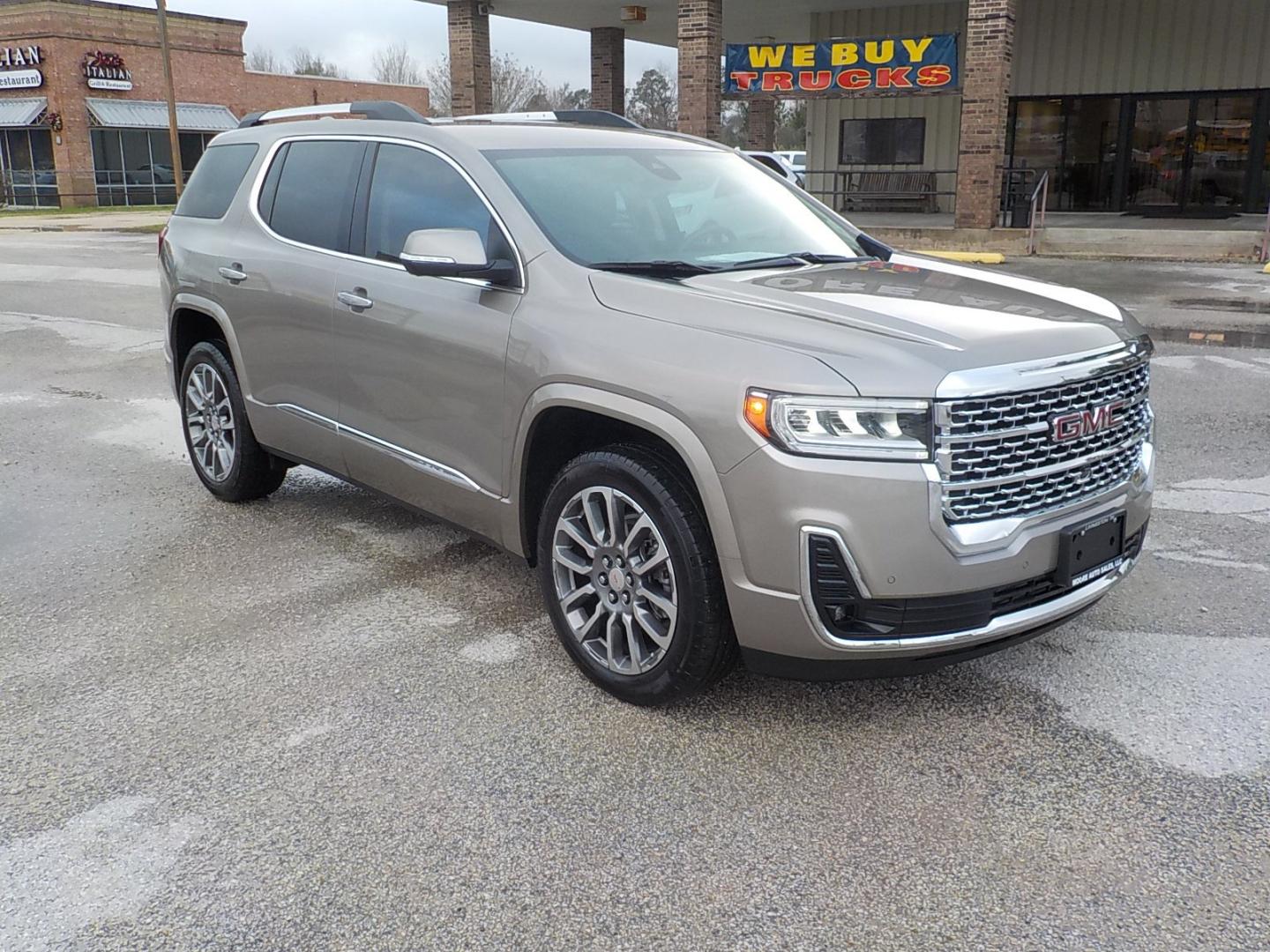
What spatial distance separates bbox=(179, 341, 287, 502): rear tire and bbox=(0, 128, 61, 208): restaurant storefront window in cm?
4190

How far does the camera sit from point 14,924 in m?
2.81

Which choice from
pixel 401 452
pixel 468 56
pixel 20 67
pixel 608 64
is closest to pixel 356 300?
pixel 401 452

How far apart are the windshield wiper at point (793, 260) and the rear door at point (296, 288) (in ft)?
5.75

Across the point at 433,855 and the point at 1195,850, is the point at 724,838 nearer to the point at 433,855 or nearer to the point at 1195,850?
the point at 433,855

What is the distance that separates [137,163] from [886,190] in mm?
30916

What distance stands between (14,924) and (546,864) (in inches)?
50.6

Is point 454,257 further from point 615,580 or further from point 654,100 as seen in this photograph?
point 654,100

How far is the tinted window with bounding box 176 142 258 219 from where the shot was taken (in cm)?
584

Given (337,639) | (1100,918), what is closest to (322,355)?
(337,639)

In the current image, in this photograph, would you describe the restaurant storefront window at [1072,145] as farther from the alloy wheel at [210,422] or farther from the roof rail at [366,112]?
the alloy wheel at [210,422]

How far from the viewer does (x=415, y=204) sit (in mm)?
4699

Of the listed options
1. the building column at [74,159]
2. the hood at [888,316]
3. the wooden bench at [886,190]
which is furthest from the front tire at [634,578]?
the building column at [74,159]

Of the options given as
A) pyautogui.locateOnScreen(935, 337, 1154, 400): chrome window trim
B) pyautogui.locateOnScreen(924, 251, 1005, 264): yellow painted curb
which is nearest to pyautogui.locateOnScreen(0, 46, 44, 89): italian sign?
pyautogui.locateOnScreen(924, 251, 1005, 264): yellow painted curb

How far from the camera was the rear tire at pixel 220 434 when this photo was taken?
19.2 ft
